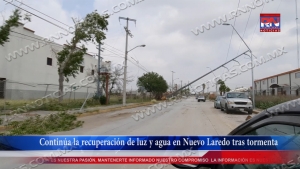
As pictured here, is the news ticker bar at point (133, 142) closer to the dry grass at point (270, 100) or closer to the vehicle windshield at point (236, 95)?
the dry grass at point (270, 100)

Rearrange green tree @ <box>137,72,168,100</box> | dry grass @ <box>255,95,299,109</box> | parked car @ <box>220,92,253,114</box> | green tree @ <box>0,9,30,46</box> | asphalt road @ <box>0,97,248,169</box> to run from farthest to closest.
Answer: green tree @ <box>137,72,168,100</box> < parked car @ <box>220,92,253,114</box> < dry grass @ <box>255,95,299,109</box> < green tree @ <box>0,9,30,46</box> < asphalt road @ <box>0,97,248,169</box>

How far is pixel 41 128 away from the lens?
33.1ft

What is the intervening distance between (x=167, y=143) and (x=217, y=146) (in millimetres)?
415

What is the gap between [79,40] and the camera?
22578 mm

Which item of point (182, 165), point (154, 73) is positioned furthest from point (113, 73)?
point (182, 165)

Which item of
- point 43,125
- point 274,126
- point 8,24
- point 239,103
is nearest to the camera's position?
point 274,126

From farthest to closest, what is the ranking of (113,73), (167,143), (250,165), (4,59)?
1. (113,73)
2. (4,59)
3. (167,143)
4. (250,165)

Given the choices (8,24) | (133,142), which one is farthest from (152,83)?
(133,142)

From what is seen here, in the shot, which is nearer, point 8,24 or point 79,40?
point 8,24

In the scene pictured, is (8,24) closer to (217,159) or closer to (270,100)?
(217,159)

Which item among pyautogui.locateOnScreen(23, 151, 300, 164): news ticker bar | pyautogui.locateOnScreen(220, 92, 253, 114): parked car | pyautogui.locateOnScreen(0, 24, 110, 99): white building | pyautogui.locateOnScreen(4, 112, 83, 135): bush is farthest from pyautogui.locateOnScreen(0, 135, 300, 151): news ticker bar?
pyautogui.locateOnScreen(0, 24, 110, 99): white building

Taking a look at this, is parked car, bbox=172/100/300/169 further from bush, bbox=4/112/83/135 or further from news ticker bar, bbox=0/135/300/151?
bush, bbox=4/112/83/135

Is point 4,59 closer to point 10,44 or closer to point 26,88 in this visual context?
point 10,44

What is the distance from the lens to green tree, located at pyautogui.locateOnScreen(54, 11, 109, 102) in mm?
22094
